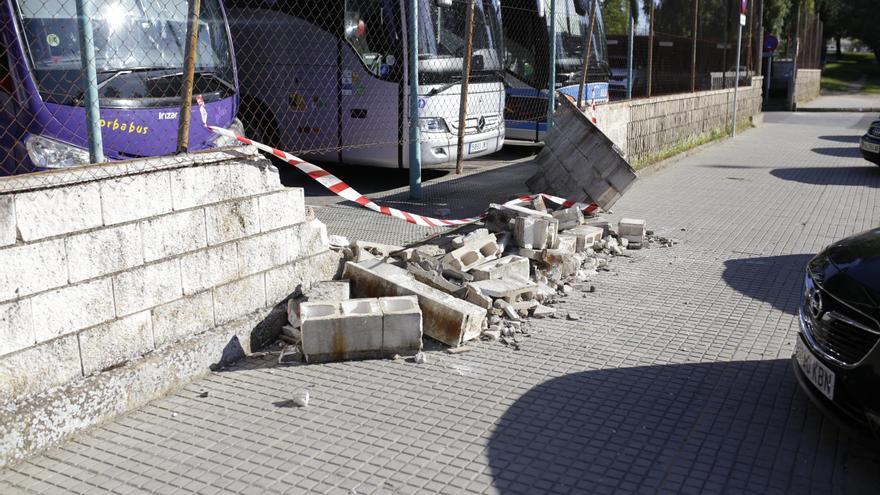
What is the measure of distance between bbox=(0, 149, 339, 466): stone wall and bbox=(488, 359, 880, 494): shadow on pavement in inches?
77.8

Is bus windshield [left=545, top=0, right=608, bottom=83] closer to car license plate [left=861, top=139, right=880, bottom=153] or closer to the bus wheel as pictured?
car license plate [left=861, top=139, right=880, bottom=153]

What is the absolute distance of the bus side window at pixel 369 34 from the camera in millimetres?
10977

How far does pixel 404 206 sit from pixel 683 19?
983 centimetres

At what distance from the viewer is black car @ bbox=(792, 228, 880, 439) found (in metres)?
3.80

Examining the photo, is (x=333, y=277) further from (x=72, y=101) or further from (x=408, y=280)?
(x=72, y=101)

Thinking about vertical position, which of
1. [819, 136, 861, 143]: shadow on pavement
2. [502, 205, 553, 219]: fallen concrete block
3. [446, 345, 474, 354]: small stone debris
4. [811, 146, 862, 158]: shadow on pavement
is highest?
[502, 205, 553, 219]: fallen concrete block

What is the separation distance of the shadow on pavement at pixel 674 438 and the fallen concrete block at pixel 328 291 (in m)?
1.61

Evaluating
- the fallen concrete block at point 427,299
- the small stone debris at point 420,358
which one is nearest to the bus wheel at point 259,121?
the fallen concrete block at point 427,299

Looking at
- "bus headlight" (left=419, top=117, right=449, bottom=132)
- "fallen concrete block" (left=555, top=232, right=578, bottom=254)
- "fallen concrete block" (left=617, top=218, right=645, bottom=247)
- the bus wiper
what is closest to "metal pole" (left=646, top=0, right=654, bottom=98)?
the bus wiper

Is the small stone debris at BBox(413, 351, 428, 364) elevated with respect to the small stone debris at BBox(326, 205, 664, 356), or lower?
lower

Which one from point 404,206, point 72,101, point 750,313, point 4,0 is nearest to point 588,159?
point 404,206

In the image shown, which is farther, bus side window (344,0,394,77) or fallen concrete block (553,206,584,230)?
bus side window (344,0,394,77)

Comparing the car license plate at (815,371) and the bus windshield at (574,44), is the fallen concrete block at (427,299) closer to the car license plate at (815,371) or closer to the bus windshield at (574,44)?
the car license plate at (815,371)

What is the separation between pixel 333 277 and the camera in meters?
6.25
